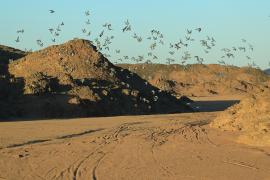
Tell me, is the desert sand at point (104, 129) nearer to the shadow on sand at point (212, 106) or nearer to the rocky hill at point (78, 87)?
the rocky hill at point (78, 87)

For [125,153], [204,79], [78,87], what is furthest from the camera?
[204,79]

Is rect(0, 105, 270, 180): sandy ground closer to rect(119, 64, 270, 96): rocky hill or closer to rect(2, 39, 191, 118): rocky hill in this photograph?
rect(2, 39, 191, 118): rocky hill

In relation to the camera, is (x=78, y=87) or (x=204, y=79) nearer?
(x=78, y=87)

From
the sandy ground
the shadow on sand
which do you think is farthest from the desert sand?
the shadow on sand

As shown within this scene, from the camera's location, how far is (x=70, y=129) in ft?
88.1

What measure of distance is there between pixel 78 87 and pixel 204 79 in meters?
65.4

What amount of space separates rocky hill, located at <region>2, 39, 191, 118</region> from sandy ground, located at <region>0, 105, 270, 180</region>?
7134 mm

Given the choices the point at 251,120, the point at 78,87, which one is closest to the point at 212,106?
the point at 78,87

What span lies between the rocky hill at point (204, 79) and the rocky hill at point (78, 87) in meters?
33.2

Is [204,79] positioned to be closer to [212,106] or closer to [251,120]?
[212,106]

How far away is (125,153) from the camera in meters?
18.7

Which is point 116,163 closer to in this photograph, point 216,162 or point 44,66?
point 216,162

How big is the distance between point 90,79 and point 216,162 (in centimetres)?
2540

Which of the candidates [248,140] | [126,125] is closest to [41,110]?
[126,125]
